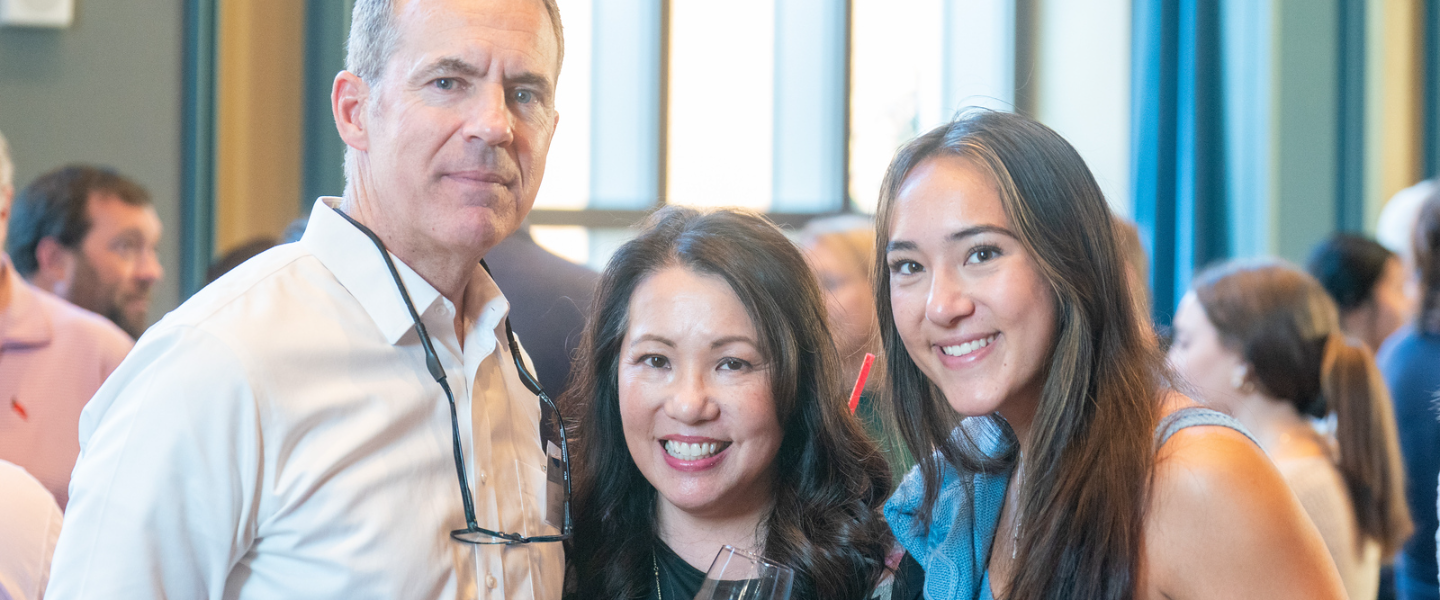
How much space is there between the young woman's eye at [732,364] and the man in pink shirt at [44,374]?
5.73ft

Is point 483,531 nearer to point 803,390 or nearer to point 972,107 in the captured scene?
point 803,390

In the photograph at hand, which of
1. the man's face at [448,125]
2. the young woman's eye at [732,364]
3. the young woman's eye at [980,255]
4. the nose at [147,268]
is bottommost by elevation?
the young woman's eye at [732,364]

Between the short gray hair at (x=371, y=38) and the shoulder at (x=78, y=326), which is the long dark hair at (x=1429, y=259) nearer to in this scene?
the short gray hair at (x=371, y=38)

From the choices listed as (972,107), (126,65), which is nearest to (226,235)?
(126,65)

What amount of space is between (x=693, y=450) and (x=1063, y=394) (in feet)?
1.75

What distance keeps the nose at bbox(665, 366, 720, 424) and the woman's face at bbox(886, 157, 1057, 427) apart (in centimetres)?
34

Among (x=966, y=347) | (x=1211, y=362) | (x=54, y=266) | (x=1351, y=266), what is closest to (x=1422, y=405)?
(x=1211, y=362)

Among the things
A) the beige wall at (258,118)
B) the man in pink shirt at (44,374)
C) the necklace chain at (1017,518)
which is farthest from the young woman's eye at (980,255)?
the beige wall at (258,118)

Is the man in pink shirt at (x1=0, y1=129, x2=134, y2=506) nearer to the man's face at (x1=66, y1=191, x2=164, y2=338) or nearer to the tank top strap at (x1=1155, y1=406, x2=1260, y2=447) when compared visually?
the man's face at (x1=66, y1=191, x2=164, y2=338)

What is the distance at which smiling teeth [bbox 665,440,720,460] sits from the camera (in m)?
1.65

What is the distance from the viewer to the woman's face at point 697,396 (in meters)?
1.64

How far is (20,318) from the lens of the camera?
8.80ft

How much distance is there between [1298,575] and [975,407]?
1.26 ft

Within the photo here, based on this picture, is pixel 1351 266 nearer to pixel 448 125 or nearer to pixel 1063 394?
pixel 1063 394
